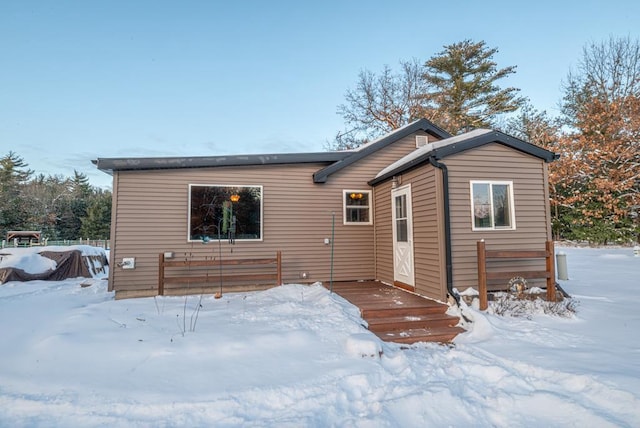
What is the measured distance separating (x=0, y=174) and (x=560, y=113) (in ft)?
146

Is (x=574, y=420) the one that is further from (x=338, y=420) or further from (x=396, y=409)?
(x=338, y=420)

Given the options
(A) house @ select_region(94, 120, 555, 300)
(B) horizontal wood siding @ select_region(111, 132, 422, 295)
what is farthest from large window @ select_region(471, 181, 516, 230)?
(B) horizontal wood siding @ select_region(111, 132, 422, 295)

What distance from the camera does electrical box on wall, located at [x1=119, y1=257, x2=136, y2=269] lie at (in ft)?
21.8

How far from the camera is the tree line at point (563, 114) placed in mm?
14633

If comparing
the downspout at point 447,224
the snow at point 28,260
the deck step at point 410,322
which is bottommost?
the deck step at point 410,322

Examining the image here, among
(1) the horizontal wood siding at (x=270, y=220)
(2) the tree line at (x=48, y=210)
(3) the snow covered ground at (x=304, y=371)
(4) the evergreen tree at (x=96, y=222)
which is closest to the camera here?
(3) the snow covered ground at (x=304, y=371)

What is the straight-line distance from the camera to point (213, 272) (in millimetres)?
7066

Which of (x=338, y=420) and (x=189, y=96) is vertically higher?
(x=189, y=96)

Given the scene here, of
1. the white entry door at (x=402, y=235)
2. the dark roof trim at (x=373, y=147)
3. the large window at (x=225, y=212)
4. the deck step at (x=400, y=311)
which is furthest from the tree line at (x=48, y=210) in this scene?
the deck step at (x=400, y=311)

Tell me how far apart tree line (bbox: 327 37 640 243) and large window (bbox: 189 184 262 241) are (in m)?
14.1

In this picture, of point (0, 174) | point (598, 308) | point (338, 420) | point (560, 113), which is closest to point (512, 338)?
point (598, 308)

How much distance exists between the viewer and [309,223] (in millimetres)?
7691

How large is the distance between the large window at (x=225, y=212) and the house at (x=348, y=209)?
23 millimetres

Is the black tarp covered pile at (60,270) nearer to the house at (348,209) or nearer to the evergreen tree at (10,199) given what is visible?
the house at (348,209)
